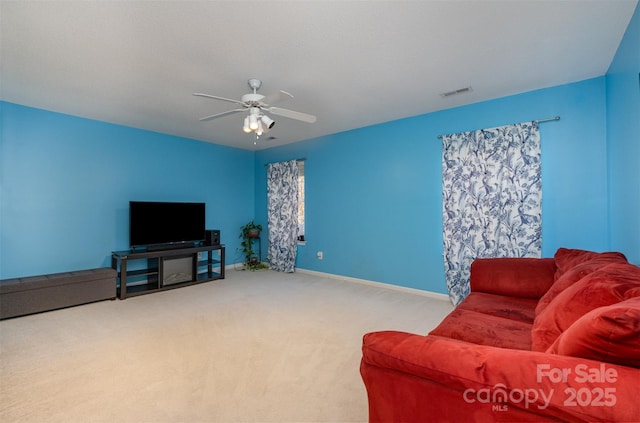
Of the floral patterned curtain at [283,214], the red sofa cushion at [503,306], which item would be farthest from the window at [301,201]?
the red sofa cushion at [503,306]

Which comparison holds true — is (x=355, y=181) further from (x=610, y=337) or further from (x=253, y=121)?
(x=610, y=337)

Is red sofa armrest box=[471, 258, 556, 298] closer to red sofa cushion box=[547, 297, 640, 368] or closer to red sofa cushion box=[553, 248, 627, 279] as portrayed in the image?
red sofa cushion box=[553, 248, 627, 279]

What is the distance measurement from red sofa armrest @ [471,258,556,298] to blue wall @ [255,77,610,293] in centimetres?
103

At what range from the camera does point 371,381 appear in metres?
1.17

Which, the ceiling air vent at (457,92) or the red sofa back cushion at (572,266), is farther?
the ceiling air vent at (457,92)

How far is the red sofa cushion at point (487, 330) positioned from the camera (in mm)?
1627

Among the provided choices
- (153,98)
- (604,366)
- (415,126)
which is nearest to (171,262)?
(153,98)

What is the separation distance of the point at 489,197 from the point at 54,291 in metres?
5.25

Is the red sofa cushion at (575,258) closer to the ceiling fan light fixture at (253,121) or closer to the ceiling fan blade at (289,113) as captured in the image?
the ceiling fan blade at (289,113)

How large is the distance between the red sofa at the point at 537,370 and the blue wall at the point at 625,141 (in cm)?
107

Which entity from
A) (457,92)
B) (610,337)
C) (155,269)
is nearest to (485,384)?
(610,337)

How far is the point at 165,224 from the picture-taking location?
465 centimetres

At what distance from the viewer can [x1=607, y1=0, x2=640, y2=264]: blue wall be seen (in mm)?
2080

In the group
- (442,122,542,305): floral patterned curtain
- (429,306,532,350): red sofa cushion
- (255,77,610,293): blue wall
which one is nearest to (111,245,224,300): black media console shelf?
(255,77,610,293): blue wall
